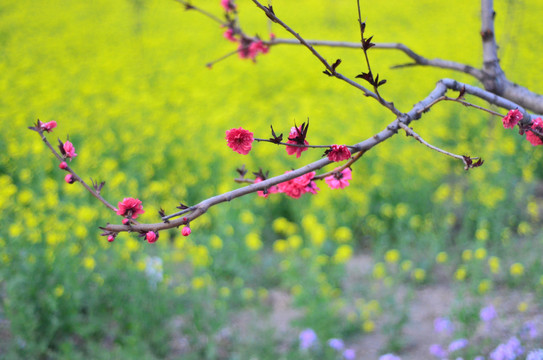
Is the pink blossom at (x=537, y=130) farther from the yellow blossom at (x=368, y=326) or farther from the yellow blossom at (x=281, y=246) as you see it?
the yellow blossom at (x=281, y=246)

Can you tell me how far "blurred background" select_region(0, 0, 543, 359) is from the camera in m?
2.66

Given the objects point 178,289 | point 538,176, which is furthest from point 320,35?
point 178,289

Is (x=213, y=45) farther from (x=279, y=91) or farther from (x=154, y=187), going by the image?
(x=154, y=187)

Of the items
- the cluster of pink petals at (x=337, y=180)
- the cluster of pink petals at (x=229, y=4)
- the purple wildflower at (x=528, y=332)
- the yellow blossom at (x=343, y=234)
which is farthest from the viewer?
the yellow blossom at (x=343, y=234)

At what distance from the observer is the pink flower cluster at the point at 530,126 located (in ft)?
3.48

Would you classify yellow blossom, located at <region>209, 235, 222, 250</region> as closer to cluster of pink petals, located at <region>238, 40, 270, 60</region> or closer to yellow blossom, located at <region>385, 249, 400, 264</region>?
yellow blossom, located at <region>385, 249, 400, 264</region>

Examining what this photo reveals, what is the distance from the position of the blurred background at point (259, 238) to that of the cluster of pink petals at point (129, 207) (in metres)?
1.03

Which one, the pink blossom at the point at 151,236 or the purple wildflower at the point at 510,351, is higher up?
the purple wildflower at the point at 510,351

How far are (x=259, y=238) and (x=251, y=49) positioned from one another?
7.04ft

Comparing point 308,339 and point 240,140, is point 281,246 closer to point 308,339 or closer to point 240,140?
point 308,339

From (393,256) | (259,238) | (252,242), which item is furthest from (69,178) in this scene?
(259,238)

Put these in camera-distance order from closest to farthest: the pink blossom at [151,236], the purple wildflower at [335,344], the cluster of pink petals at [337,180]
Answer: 1. the pink blossom at [151,236]
2. the cluster of pink petals at [337,180]
3. the purple wildflower at [335,344]

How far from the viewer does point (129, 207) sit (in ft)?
3.46

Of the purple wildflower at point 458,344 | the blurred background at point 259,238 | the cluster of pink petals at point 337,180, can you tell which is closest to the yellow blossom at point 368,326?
the blurred background at point 259,238
